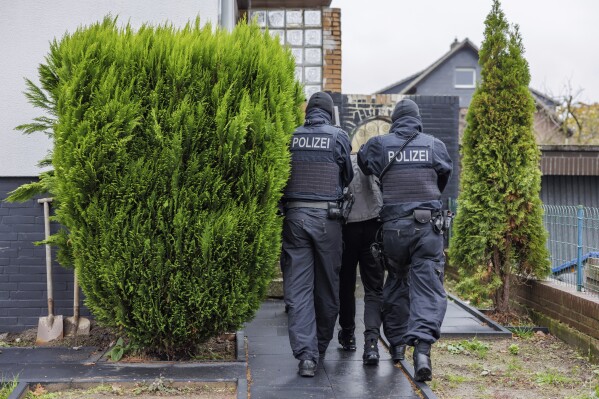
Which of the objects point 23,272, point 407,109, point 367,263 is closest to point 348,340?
point 367,263

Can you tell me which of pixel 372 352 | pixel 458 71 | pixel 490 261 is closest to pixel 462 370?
pixel 372 352

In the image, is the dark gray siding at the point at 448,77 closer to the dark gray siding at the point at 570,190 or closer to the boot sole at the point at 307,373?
the dark gray siding at the point at 570,190

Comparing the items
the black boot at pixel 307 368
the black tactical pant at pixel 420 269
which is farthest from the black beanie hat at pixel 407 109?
the black boot at pixel 307 368

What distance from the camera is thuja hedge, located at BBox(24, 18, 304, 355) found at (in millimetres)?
4676

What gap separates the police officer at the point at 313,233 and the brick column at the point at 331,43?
7541 millimetres

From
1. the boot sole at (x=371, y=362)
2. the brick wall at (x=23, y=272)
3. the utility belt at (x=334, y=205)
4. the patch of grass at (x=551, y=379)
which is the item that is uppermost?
the utility belt at (x=334, y=205)

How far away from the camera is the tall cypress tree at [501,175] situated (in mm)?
6934

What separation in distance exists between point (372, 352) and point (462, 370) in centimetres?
81

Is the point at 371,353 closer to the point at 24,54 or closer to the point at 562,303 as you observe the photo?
the point at 562,303

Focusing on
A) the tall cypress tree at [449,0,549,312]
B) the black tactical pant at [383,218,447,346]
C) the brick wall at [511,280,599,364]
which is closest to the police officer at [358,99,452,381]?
the black tactical pant at [383,218,447,346]

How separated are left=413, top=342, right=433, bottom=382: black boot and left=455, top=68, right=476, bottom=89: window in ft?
123

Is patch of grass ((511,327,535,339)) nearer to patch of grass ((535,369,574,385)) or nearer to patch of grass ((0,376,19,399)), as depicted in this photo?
patch of grass ((535,369,574,385))

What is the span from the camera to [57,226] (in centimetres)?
625

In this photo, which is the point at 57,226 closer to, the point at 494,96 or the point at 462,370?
the point at 462,370
